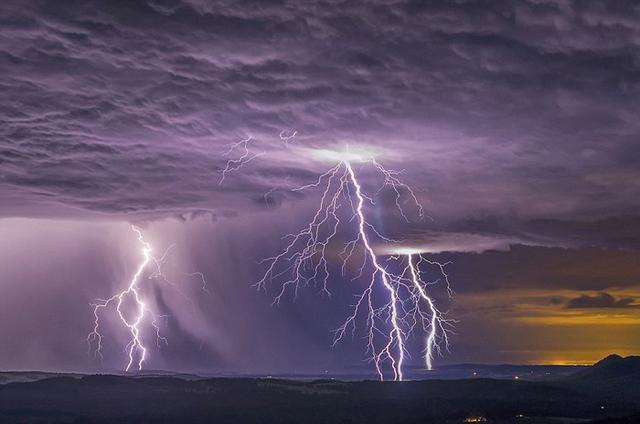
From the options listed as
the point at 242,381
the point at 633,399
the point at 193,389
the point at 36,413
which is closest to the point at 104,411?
the point at 36,413

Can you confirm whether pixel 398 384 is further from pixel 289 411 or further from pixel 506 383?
pixel 289 411

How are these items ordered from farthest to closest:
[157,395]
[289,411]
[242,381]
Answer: [242,381] < [157,395] < [289,411]

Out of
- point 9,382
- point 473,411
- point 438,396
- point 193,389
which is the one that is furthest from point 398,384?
point 9,382

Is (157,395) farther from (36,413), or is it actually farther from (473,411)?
(473,411)

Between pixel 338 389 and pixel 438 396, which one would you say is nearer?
pixel 438 396

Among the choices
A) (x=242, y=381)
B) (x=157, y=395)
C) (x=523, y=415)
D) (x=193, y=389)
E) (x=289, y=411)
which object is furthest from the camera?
(x=242, y=381)

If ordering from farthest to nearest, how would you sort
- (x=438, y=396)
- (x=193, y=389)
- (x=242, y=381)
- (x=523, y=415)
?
(x=242, y=381) < (x=193, y=389) < (x=438, y=396) < (x=523, y=415)
